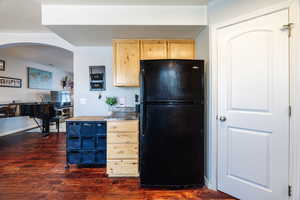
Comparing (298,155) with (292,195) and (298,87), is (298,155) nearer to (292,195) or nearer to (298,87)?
(292,195)

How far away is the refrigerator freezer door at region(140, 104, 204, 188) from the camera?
2133 millimetres

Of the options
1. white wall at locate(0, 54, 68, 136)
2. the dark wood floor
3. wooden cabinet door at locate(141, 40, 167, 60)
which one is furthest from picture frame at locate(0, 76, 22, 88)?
wooden cabinet door at locate(141, 40, 167, 60)

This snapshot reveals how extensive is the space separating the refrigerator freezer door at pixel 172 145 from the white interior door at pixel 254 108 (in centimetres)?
31

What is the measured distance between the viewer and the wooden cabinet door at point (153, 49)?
2.82m

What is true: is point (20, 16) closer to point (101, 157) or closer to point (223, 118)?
point (101, 157)

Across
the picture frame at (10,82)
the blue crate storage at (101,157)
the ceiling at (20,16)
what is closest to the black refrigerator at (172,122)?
the blue crate storage at (101,157)

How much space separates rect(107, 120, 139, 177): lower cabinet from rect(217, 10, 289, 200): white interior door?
1.20 meters

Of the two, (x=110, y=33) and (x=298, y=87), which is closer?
(x=298, y=87)

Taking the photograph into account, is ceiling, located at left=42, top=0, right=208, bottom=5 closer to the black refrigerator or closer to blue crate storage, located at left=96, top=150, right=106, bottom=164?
the black refrigerator

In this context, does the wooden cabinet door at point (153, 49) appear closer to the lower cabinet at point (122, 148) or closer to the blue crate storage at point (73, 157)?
the lower cabinet at point (122, 148)

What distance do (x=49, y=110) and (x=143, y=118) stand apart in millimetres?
4082

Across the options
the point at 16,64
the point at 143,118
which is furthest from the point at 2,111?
the point at 143,118

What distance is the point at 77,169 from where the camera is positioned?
109 inches

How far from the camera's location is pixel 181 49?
2.84m
